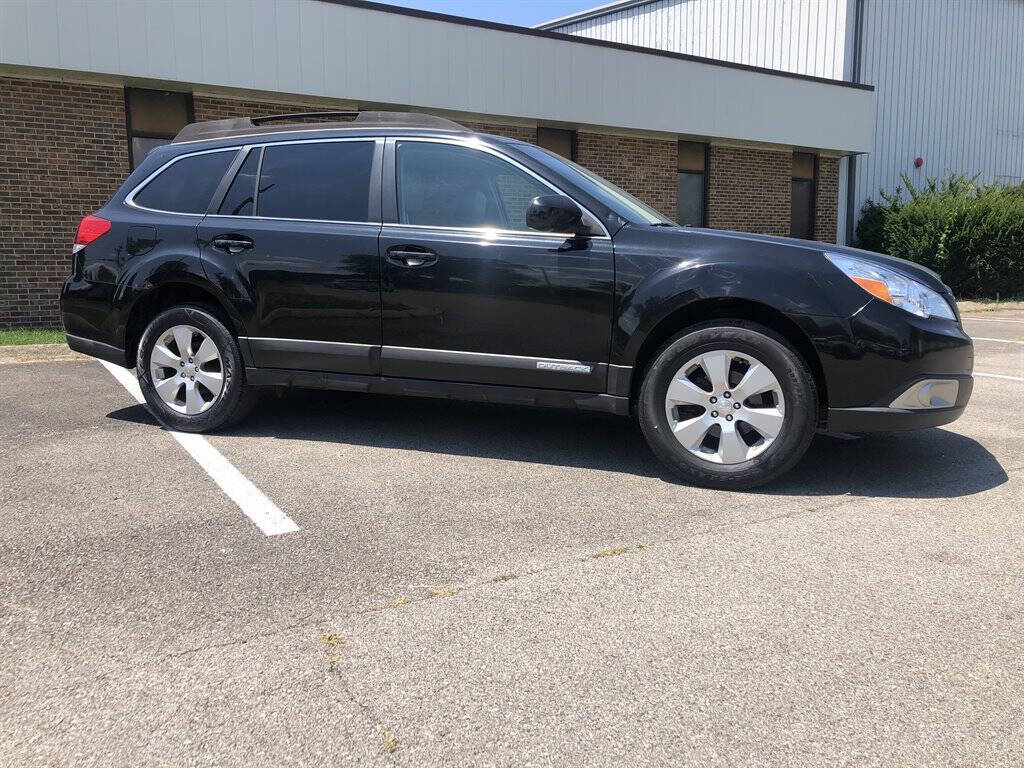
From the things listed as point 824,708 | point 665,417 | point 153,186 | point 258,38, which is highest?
point 258,38

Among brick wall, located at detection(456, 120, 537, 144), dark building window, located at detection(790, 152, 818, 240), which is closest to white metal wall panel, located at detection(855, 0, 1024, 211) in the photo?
dark building window, located at detection(790, 152, 818, 240)

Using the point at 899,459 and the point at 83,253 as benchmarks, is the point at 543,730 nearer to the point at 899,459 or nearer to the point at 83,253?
the point at 899,459

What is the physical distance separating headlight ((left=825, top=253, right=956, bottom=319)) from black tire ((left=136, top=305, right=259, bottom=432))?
11.0 feet

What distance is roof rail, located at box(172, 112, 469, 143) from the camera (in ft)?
15.8

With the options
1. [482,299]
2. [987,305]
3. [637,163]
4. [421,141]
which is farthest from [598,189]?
[987,305]

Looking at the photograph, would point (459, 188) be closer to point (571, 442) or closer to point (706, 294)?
point (706, 294)

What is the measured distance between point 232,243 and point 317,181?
2.03 ft

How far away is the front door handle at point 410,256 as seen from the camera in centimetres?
450

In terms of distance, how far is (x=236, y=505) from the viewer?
379cm

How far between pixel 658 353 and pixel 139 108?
9406 millimetres

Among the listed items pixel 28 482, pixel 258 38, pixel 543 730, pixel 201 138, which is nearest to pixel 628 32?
pixel 258 38

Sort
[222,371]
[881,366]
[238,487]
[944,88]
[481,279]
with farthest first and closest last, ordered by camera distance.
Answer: [944,88]
[222,371]
[481,279]
[238,487]
[881,366]

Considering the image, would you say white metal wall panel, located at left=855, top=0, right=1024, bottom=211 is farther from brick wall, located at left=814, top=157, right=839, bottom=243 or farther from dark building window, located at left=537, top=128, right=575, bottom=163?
dark building window, located at left=537, top=128, right=575, bottom=163

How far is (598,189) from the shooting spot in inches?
182
